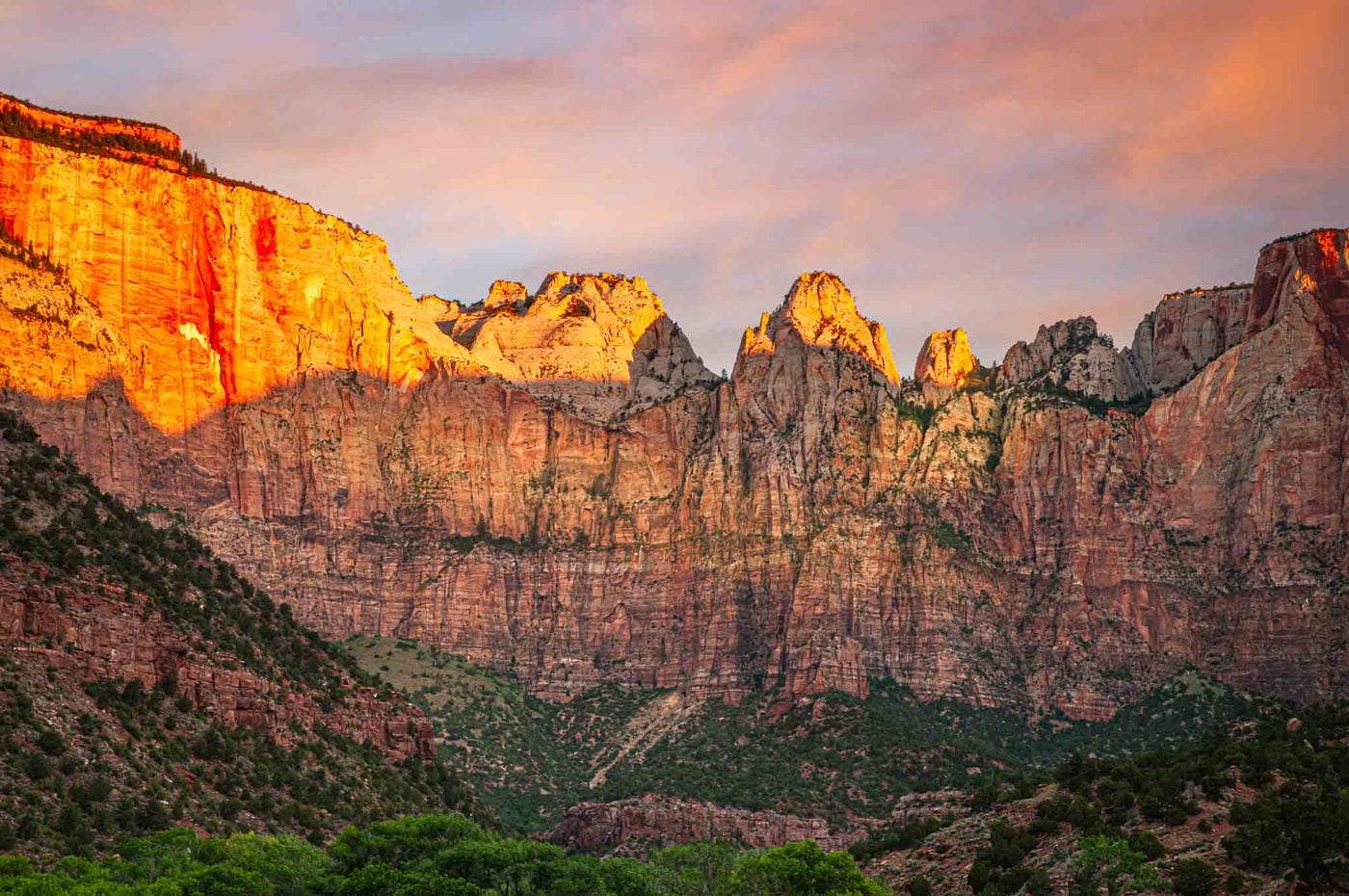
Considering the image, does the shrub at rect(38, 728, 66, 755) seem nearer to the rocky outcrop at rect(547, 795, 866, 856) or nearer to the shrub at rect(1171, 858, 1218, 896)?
the shrub at rect(1171, 858, 1218, 896)

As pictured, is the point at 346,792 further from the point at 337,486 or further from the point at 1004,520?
the point at 1004,520

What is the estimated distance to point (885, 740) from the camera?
166375mm

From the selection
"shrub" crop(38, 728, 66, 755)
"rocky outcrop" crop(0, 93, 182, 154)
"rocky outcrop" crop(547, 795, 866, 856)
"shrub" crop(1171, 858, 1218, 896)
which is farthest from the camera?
"rocky outcrop" crop(0, 93, 182, 154)

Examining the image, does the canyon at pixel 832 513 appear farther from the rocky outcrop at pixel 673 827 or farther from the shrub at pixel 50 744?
the shrub at pixel 50 744

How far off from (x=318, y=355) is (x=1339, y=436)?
109134mm

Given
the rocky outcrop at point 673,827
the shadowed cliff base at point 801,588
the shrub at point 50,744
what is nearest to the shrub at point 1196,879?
the shrub at point 50,744

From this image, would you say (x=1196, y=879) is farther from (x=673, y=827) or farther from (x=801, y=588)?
(x=801, y=588)

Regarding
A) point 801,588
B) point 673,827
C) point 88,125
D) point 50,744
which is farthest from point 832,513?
point 50,744

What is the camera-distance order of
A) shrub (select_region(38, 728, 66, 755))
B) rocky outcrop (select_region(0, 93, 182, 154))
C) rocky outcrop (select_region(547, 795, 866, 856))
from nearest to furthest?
1. shrub (select_region(38, 728, 66, 755))
2. rocky outcrop (select_region(547, 795, 866, 856))
3. rocky outcrop (select_region(0, 93, 182, 154))

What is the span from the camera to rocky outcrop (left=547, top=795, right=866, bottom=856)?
144500mm

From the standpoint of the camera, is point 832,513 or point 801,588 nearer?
point 801,588

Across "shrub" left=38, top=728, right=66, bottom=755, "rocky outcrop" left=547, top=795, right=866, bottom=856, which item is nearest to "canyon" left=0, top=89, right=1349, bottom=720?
"rocky outcrop" left=547, top=795, right=866, bottom=856

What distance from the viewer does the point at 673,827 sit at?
480 ft

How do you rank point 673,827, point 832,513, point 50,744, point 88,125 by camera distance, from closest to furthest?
point 50,744
point 673,827
point 88,125
point 832,513
